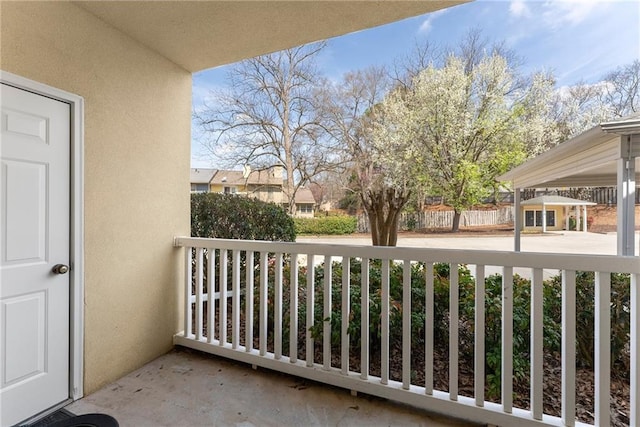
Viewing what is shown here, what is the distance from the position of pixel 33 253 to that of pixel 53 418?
1062 mm

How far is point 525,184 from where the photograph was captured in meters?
6.29

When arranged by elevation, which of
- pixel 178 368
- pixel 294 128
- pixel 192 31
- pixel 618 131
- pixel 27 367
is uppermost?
pixel 294 128

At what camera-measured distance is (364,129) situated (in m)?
11.7

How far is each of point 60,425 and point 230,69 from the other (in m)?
11.4

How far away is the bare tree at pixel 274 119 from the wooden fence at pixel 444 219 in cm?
328

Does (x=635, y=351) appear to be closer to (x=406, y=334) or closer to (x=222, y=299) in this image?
(x=406, y=334)

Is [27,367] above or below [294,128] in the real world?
below

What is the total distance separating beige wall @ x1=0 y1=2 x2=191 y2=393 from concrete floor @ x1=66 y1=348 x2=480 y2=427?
0.27 metres

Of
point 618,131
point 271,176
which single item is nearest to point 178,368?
point 618,131

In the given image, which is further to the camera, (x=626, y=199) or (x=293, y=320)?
(x=626, y=199)

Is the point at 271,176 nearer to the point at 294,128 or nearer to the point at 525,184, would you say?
the point at 294,128

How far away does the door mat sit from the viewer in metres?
1.82

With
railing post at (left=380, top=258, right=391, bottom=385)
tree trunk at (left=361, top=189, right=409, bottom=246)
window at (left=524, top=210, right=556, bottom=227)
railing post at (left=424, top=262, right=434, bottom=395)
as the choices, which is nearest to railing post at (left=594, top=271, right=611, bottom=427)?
railing post at (left=424, top=262, right=434, bottom=395)

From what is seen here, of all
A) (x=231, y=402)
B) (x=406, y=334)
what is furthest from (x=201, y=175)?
(x=406, y=334)
